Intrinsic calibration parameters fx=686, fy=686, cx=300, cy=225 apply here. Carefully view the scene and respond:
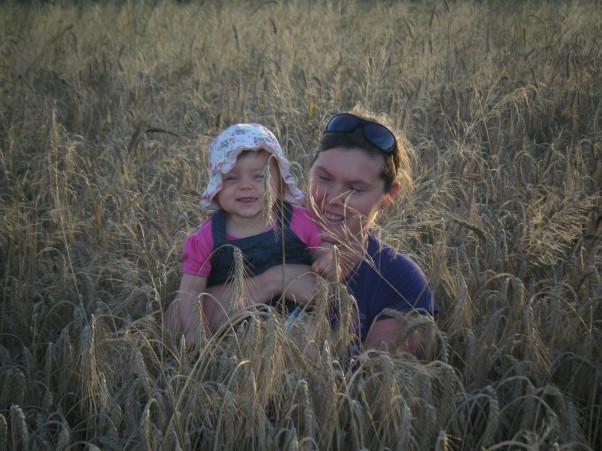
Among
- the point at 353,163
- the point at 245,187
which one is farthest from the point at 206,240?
the point at 353,163

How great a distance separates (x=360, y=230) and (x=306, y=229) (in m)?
0.21

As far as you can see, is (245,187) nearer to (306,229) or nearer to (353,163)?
(306,229)

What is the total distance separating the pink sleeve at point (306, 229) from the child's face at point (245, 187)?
0.42ft

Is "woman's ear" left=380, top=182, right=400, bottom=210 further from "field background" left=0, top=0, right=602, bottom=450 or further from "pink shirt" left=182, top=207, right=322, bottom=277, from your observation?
"pink shirt" left=182, top=207, right=322, bottom=277

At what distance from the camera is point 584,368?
2168 mm

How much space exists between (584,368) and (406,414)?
3.04 feet

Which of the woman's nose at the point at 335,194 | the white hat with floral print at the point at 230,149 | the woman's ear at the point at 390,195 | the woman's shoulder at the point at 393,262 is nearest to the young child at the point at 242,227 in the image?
the white hat with floral print at the point at 230,149

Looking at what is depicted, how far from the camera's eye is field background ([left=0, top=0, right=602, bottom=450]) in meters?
1.85

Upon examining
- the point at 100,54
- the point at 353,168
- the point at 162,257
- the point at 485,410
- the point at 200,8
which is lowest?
the point at 485,410

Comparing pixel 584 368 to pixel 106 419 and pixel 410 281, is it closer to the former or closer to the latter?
pixel 410 281

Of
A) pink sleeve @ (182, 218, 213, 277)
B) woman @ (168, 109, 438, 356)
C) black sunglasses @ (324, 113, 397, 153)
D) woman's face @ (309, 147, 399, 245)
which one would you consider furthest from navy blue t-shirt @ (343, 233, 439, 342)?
pink sleeve @ (182, 218, 213, 277)

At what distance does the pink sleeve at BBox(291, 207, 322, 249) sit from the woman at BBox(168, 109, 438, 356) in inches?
1.6

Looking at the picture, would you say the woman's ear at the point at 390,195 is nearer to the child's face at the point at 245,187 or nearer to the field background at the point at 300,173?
the field background at the point at 300,173

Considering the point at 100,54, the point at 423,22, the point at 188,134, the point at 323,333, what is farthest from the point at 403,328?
the point at 423,22
